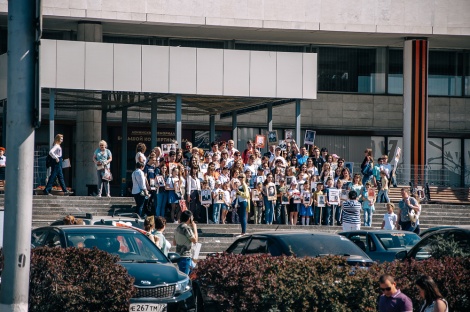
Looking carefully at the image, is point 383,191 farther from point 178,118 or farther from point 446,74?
point 446,74

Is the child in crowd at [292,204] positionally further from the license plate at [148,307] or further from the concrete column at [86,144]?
the license plate at [148,307]

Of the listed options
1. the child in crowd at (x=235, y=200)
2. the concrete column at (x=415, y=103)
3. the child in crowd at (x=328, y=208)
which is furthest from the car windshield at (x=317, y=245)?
the concrete column at (x=415, y=103)

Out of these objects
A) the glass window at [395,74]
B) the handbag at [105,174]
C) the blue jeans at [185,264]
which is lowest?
the blue jeans at [185,264]

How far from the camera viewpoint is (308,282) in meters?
13.0

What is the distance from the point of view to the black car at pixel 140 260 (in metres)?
14.0

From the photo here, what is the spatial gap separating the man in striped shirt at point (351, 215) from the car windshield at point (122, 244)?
1012 centimetres

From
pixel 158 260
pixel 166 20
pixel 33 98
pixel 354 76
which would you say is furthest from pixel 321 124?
pixel 33 98

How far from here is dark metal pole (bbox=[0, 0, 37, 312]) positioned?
35.5 feet

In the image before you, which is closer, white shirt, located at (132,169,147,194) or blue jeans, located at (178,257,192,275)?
blue jeans, located at (178,257,192,275)

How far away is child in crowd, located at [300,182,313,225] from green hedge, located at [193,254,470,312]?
13.9m

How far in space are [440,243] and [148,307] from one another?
185 inches

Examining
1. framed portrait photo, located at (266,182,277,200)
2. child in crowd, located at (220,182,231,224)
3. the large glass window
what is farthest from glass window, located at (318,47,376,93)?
child in crowd, located at (220,182,231,224)

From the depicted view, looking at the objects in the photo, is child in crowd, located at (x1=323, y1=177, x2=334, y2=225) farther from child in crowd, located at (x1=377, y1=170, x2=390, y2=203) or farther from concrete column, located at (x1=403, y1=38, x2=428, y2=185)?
concrete column, located at (x1=403, y1=38, x2=428, y2=185)

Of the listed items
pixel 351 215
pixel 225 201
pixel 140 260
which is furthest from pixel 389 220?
pixel 140 260
